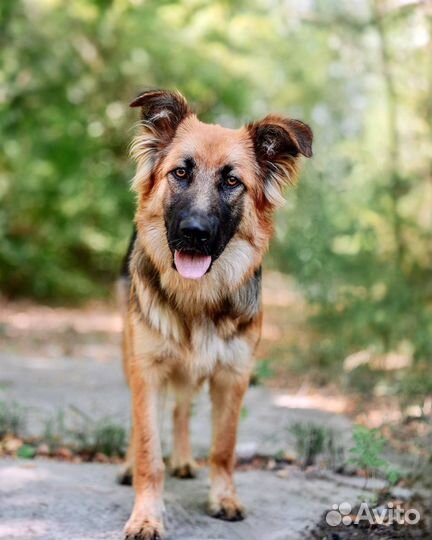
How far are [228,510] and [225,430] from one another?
44cm

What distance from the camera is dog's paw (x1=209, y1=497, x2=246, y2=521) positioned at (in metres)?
4.59

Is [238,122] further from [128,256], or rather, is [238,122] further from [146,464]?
[146,464]

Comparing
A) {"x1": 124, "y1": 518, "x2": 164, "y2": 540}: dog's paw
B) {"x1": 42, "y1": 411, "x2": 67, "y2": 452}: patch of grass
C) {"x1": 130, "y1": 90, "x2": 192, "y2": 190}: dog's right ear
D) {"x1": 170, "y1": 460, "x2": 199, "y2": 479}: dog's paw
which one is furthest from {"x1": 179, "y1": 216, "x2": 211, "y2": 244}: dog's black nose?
{"x1": 42, "y1": 411, "x2": 67, "y2": 452}: patch of grass

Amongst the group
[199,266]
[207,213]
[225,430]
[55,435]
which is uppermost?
[207,213]

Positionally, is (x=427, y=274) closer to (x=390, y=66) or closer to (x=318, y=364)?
(x=318, y=364)

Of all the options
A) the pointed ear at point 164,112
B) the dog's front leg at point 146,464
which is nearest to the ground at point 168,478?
the dog's front leg at point 146,464

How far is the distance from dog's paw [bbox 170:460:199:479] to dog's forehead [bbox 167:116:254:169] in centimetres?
202

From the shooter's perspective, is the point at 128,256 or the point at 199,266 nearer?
the point at 199,266

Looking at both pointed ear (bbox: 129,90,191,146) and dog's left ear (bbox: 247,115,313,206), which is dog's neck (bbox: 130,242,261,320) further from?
pointed ear (bbox: 129,90,191,146)

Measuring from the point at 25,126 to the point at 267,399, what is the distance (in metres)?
7.02

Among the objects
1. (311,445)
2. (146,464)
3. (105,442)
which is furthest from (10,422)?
(311,445)

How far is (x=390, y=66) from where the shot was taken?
10.9 meters

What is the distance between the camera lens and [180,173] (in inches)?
178

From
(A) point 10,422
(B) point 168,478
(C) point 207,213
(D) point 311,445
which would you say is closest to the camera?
(C) point 207,213
